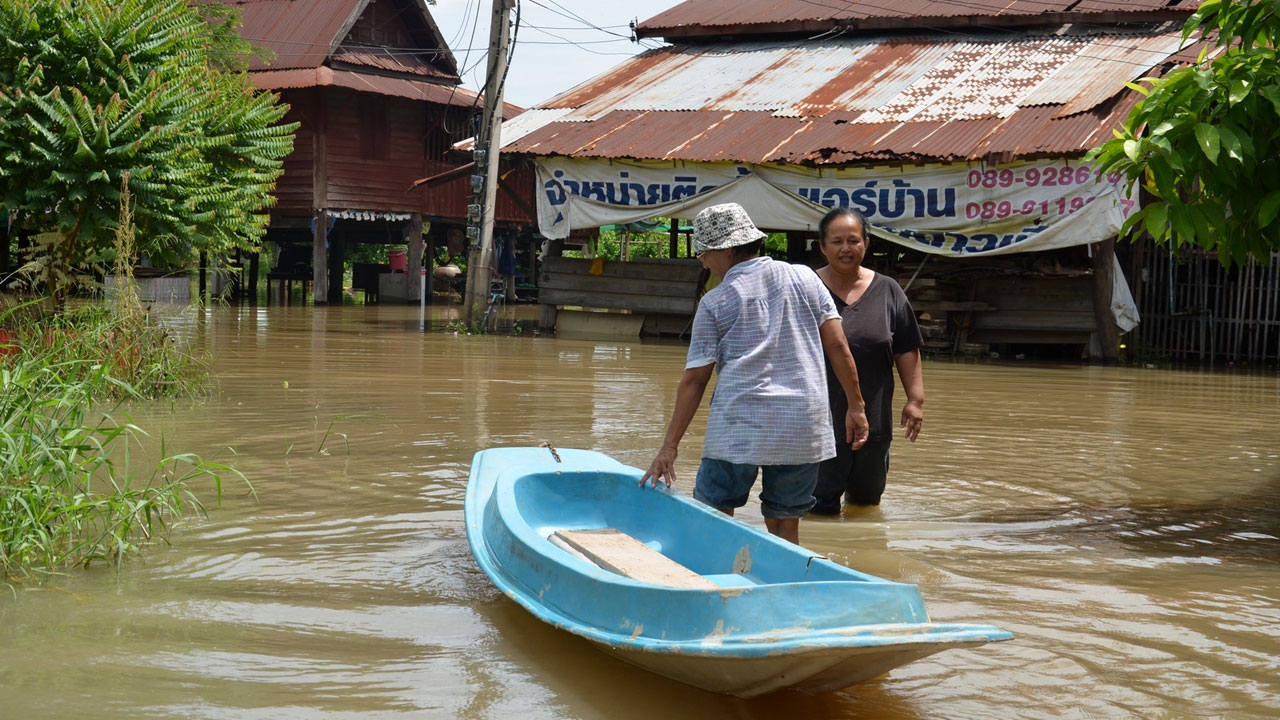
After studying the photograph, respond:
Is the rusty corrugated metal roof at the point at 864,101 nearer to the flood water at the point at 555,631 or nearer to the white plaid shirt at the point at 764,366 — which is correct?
the flood water at the point at 555,631

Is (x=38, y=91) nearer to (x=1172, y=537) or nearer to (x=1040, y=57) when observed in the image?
(x=1172, y=537)

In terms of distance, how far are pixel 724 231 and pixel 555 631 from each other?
159cm

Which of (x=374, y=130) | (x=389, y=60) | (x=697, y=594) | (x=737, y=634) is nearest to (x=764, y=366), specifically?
(x=697, y=594)

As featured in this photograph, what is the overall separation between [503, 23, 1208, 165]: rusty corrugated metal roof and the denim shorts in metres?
10.8

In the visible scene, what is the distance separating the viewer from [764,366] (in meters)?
4.51

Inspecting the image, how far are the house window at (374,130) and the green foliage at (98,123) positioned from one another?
589 inches

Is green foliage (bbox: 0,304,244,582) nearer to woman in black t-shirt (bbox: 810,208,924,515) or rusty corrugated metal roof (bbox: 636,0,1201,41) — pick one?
woman in black t-shirt (bbox: 810,208,924,515)

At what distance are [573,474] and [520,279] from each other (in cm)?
2734

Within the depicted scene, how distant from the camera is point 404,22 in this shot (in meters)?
27.2

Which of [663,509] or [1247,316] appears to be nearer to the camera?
[663,509]

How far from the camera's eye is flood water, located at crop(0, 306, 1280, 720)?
3859 millimetres

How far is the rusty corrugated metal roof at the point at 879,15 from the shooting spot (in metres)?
17.8

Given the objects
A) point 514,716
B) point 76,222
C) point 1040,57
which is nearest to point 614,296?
point 1040,57

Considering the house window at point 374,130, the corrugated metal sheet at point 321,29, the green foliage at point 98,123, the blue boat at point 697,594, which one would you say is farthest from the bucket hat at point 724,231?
the house window at point 374,130
